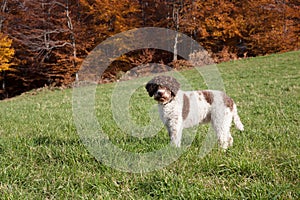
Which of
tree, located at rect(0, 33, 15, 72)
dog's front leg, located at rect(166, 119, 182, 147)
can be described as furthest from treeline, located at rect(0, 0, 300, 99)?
dog's front leg, located at rect(166, 119, 182, 147)

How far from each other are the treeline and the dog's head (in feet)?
65.6

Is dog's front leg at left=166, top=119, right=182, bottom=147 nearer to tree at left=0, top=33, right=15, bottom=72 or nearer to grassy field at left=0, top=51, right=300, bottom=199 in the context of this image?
grassy field at left=0, top=51, right=300, bottom=199

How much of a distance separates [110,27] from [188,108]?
80.6 ft

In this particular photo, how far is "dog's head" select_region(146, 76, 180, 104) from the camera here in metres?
4.16

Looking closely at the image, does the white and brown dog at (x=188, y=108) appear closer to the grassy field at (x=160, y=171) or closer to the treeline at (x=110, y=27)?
the grassy field at (x=160, y=171)

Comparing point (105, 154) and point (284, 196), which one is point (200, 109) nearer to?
point (105, 154)

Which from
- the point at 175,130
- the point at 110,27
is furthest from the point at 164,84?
the point at 110,27

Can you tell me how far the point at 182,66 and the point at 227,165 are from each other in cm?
2116

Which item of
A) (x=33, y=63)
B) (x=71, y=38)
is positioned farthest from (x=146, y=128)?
(x=33, y=63)

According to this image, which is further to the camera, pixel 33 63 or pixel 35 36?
pixel 33 63

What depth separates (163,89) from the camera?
13.8 feet

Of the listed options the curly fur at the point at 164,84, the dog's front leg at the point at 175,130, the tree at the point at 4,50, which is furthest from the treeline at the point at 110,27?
the dog's front leg at the point at 175,130

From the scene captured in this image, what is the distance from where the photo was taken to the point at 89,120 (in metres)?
6.55

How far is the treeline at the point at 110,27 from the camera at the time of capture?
2620 cm
